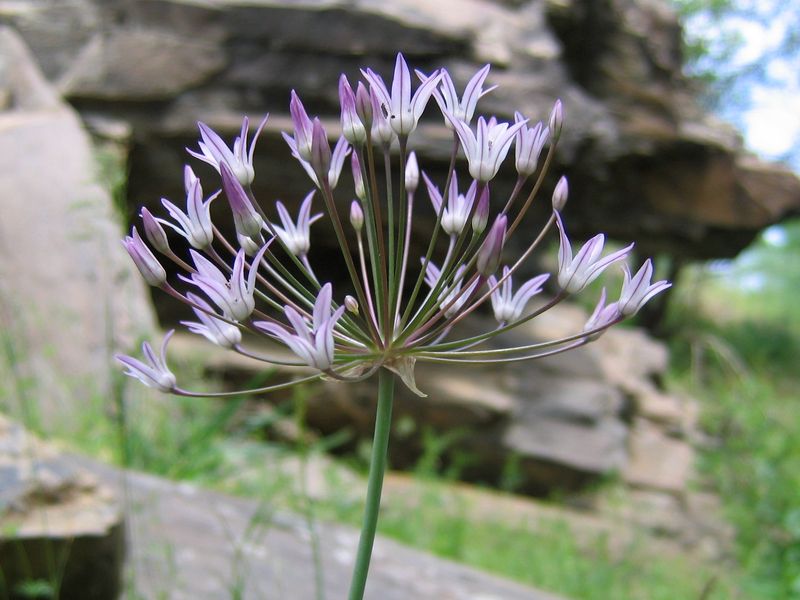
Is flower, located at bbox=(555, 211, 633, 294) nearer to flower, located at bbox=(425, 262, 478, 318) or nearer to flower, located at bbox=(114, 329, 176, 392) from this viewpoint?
flower, located at bbox=(425, 262, 478, 318)

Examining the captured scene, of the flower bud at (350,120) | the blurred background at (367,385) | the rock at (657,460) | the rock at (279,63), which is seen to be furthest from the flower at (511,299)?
the rock at (657,460)

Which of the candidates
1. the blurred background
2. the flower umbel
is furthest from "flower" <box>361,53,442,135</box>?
the blurred background

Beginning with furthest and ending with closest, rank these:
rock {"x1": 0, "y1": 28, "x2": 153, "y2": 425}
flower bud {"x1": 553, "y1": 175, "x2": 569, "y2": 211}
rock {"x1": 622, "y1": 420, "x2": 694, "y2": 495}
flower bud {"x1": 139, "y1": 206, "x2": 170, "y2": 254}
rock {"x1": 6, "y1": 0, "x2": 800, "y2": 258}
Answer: rock {"x1": 622, "y1": 420, "x2": 694, "y2": 495}
rock {"x1": 6, "y1": 0, "x2": 800, "y2": 258}
rock {"x1": 0, "y1": 28, "x2": 153, "y2": 425}
flower bud {"x1": 553, "y1": 175, "x2": 569, "y2": 211}
flower bud {"x1": 139, "y1": 206, "x2": 170, "y2": 254}

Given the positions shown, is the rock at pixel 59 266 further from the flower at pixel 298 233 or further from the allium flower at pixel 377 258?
the allium flower at pixel 377 258

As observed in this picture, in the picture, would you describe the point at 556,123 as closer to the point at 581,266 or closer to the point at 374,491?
the point at 581,266

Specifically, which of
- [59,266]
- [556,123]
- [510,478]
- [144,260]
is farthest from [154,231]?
[510,478]

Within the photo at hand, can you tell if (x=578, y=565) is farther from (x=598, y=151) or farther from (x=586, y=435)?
(x=598, y=151)
